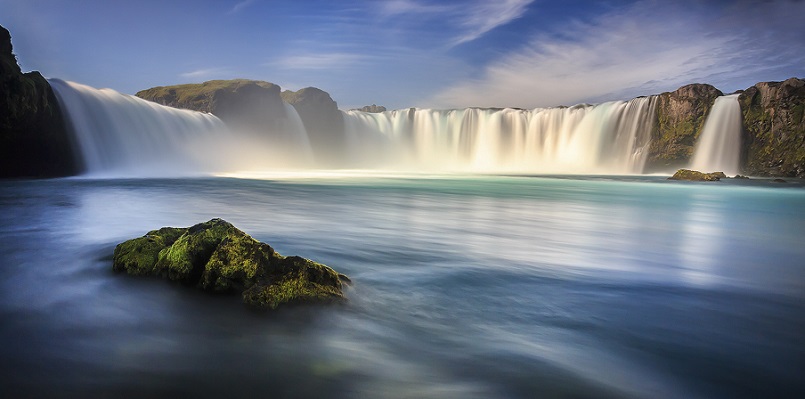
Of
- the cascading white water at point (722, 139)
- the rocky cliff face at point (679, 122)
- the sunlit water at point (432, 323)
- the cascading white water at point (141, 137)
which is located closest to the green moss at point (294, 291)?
the sunlit water at point (432, 323)

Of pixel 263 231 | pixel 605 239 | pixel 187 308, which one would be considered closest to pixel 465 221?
pixel 605 239

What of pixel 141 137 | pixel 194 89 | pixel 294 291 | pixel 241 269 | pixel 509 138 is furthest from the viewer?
pixel 509 138

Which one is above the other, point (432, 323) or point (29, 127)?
point (29, 127)

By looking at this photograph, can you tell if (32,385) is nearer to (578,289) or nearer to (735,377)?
(735,377)

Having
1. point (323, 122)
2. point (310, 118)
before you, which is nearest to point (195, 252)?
point (323, 122)

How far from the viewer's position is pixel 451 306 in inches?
206

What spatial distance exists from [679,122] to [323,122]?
1643 inches

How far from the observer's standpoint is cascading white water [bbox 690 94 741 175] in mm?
43000

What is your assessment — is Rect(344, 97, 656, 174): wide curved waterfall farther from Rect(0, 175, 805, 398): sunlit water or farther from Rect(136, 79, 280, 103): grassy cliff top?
Rect(0, 175, 805, 398): sunlit water

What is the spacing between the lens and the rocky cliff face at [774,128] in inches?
1583

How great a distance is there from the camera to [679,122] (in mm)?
46188

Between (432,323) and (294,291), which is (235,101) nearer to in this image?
(294,291)

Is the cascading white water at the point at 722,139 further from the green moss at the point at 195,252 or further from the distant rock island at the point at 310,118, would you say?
the green moss at the point at 195,252

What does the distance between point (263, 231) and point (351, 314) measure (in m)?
6.25
